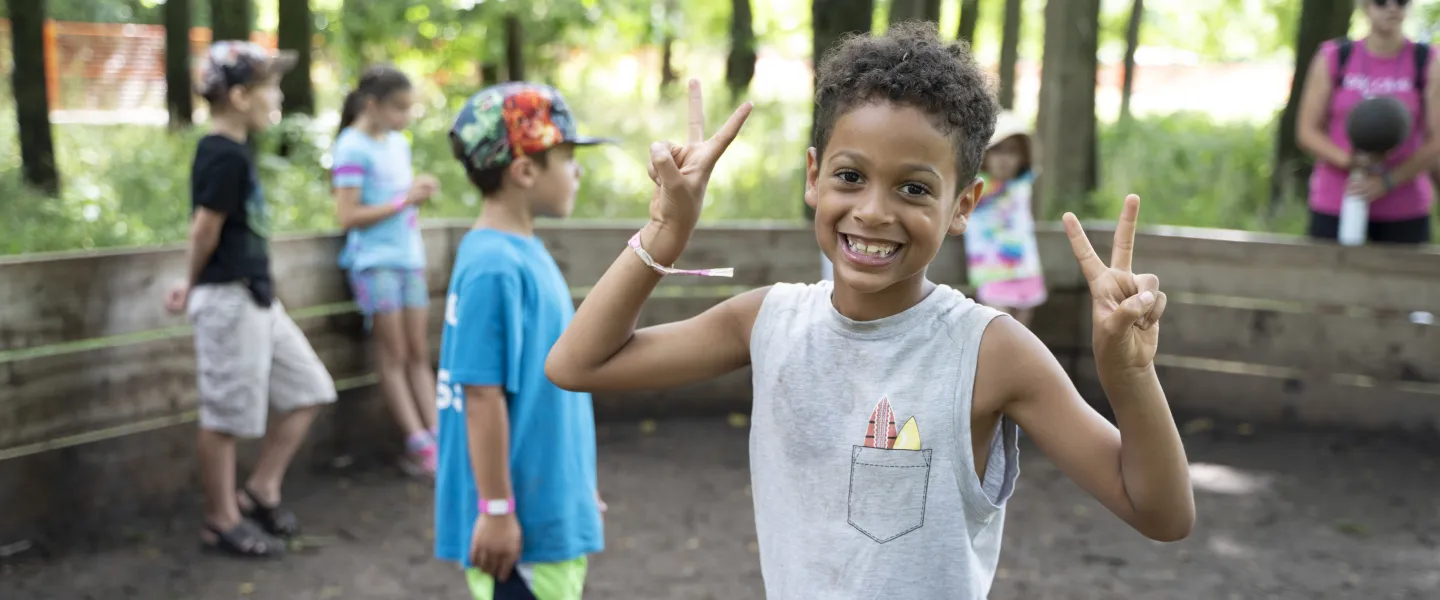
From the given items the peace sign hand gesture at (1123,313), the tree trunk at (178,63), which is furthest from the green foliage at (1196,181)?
the tree trunk at (178,63)

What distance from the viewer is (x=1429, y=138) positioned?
675 centimetres

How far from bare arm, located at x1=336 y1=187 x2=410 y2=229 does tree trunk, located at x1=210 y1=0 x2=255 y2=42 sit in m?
7.54

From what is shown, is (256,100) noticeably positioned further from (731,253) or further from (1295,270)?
(1295,270)

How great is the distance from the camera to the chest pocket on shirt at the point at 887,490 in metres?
1.90

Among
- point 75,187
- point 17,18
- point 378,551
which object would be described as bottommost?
point 378,551

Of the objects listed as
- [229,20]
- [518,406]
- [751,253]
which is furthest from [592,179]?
[518,406]

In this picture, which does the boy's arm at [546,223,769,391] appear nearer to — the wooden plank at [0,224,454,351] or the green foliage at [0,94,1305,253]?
the wooden plank at [0,224,454,351]

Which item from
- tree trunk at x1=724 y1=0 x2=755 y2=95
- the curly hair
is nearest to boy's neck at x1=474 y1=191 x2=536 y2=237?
the curly hair

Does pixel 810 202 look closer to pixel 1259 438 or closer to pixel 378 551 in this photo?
pixel 378 551

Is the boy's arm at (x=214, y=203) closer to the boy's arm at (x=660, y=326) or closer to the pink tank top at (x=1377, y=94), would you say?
the boy's arm at (x=660, y=326)

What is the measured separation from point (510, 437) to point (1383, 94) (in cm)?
561

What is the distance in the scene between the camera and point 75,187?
10945 millimetres

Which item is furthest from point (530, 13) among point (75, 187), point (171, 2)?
point (171, 2)

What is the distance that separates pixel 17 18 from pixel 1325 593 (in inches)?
399
